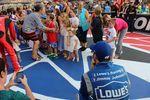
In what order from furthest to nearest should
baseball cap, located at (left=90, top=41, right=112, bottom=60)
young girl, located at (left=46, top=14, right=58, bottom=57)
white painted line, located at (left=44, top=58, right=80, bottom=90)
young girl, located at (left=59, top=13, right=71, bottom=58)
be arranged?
1. young girl, located at (left=46, top=14, right=58, bottom=57)
2. young girl, located at (left=59, top=13, right=71, bottom=58)
3. white painted line, located at (left=44, top=58, right=80, bottom=90)
4. baseball cap, located at (left=90, top=41, right=112, bottom=60)

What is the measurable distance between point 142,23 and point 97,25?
21.1ft

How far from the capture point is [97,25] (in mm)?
9523

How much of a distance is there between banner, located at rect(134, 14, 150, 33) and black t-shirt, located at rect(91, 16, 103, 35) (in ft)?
19.8

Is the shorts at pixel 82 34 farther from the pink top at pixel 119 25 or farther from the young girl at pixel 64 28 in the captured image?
the pink top at pixel 119 25

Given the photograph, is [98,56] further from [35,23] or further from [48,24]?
[48,24]

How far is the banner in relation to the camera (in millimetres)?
15023

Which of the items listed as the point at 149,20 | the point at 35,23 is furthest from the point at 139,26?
the point at 35,23

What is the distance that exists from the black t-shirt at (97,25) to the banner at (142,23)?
6038 mm

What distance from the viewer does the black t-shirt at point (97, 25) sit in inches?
372

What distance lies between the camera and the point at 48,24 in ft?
32.9

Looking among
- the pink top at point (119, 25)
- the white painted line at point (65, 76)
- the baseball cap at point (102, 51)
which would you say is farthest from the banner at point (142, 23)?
the baseball cap at point (102, 51)

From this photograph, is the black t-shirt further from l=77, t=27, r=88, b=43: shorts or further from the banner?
the banner

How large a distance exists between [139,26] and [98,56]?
496 inches

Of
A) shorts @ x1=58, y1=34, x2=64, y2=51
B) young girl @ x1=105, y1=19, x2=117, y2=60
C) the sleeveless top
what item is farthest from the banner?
young girl @ x1=105, y1=19, x2=117, y2=60
